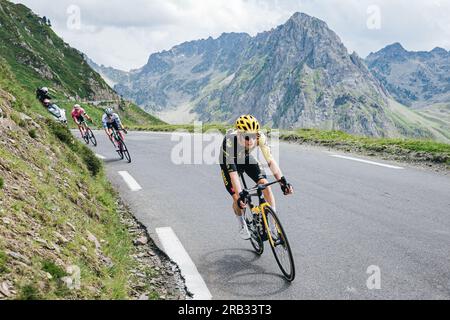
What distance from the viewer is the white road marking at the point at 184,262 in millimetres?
5430

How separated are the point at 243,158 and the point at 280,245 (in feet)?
5.75

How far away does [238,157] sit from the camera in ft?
22.9

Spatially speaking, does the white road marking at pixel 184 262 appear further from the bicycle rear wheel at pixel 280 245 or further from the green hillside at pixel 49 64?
the green hillside at pixel 49 64

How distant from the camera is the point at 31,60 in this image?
287 feet

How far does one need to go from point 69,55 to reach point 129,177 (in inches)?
4771

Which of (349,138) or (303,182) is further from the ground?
(349,138)

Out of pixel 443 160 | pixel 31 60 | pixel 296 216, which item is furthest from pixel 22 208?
pixel 31 60

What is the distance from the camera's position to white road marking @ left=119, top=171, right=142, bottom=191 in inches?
452

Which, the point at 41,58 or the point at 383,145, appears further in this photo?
the point at 41,58

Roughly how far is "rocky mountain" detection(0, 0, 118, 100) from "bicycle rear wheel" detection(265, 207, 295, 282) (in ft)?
239

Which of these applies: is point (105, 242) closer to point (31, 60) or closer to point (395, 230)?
point (395, 230)

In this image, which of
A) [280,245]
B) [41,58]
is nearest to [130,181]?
[280,245]

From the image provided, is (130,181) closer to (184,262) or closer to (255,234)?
(184,262)
